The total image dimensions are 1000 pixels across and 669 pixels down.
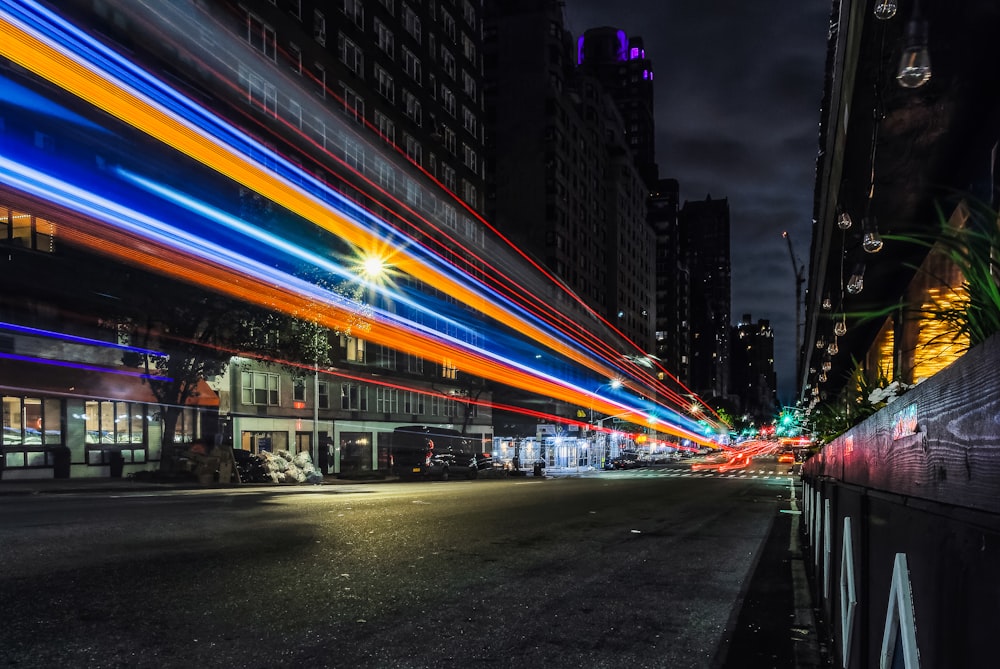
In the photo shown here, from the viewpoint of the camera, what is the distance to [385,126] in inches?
2044

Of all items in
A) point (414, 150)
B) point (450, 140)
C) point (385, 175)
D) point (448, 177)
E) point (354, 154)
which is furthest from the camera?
point (450, 140)

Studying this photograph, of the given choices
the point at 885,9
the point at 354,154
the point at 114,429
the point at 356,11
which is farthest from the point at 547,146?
the point at 885,9

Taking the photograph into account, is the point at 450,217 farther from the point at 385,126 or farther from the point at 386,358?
the point at 386,358

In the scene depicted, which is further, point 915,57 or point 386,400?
point 386,400

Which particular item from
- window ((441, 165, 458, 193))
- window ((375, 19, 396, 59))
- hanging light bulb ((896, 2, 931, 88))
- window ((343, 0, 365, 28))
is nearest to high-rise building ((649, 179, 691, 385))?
window ((441, 165, 458, 193))

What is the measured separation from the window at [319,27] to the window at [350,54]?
1.64 m

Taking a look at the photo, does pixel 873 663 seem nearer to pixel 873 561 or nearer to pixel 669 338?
pixel 873 561

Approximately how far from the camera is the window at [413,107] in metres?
55.3

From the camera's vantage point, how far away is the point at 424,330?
186 feet

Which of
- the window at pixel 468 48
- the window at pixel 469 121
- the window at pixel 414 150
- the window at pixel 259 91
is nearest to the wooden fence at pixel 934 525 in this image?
the window at pixel 259 91

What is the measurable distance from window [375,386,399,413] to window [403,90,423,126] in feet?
67.0

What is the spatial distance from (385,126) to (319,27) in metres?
8.56

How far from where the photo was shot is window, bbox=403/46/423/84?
55.3 metres

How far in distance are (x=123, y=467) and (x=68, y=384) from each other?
454 cm
